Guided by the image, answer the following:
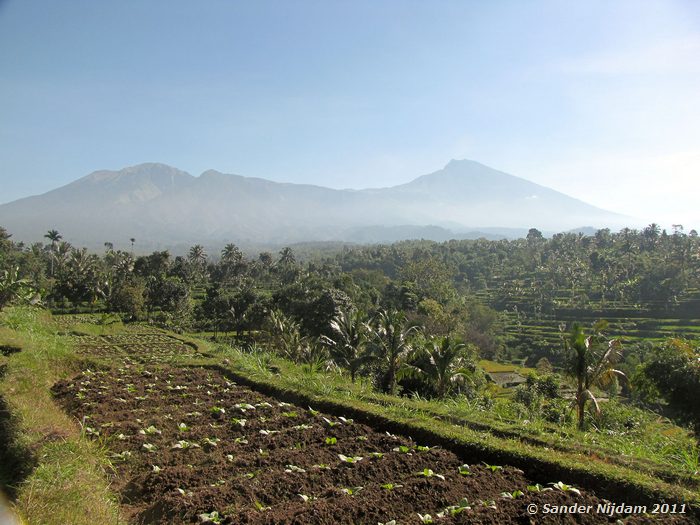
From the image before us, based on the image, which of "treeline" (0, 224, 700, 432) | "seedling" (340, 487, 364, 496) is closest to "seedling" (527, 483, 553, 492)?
"seedling" (340, 487, 364, 496)

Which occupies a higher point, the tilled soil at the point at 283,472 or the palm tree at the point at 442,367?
the tilled soil at the point at 283,472

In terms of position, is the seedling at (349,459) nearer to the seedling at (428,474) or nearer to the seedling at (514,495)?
the seedling at (428,474)

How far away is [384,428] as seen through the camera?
788cm

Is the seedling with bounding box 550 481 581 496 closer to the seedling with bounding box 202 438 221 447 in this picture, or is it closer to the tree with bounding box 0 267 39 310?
the seedling with bounding box 202 438 221 447

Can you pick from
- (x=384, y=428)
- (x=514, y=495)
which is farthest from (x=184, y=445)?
(x=514, y=495)

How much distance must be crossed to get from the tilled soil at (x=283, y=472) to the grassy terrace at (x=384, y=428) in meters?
0.33

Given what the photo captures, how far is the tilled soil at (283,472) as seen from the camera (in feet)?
15.6

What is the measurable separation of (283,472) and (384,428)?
258 cm

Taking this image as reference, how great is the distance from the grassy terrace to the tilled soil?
331 mm

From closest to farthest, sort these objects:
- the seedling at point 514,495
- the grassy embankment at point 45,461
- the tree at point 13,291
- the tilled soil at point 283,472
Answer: the grassy embankment at point 45,461, the tilled soil at point 283,472, the seedling at point 514,495, the tree at point 13,291

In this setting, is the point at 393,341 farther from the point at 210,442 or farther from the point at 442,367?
the point at 210,442

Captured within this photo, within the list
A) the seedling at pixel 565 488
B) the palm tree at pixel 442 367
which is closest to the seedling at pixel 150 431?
the seedling at pixel 565 488

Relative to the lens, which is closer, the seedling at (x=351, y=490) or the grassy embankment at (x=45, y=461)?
the grassy embankment at (x=45, y=461)

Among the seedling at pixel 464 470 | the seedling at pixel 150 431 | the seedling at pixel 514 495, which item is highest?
the seedling at pixel 514 495
